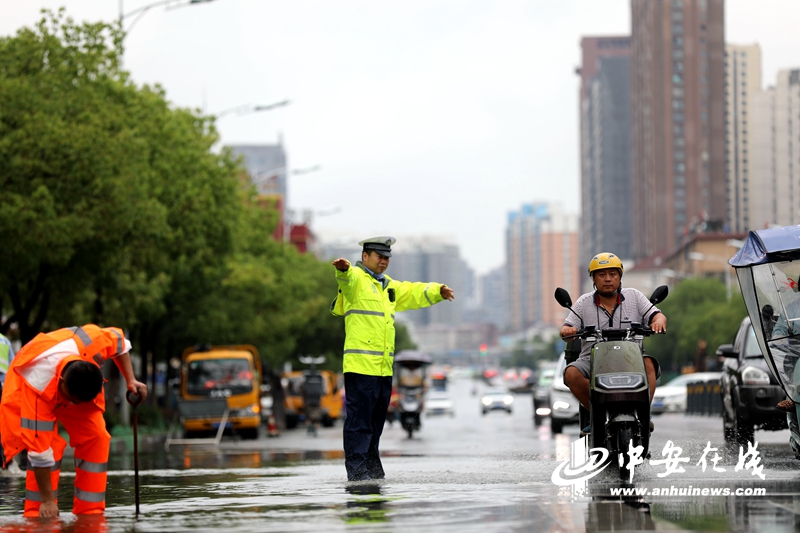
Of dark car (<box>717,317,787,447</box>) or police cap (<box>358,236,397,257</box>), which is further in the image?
dark car (<box>717,317,787,447</box>)

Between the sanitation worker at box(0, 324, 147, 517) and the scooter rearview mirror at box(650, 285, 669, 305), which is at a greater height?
the scooter rearview mirror at box(650, 285, 669, 305)

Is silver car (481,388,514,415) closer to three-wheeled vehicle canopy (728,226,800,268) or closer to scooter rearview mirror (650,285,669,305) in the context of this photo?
three-wheeled vehicle canopy (728,226,800,268)

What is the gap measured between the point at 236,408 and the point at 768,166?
475 feet

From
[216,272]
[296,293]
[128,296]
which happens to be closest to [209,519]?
[128,296]

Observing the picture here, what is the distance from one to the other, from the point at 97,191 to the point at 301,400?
31847mm

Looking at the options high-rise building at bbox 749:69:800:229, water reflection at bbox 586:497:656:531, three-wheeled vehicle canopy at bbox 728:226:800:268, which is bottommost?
water reflection at bbox 586:497:656:531

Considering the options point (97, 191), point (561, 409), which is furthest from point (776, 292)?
point (97, 191)

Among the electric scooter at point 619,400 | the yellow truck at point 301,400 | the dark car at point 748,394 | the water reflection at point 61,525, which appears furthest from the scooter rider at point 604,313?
the yellow truck at point 301,400

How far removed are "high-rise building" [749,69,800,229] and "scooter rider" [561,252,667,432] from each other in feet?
459

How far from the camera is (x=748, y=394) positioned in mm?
15461

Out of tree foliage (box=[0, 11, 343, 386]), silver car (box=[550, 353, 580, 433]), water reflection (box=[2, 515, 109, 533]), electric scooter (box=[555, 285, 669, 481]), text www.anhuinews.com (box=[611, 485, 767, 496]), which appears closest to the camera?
water reflection (box=[2, 515, 109, 533])

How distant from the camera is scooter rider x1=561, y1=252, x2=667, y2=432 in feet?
33.0

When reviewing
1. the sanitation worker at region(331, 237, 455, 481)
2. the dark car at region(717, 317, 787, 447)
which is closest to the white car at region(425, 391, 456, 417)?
the dark car at region(717, 317, 787, 447)

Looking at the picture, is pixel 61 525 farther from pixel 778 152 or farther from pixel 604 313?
pixel 778 152
